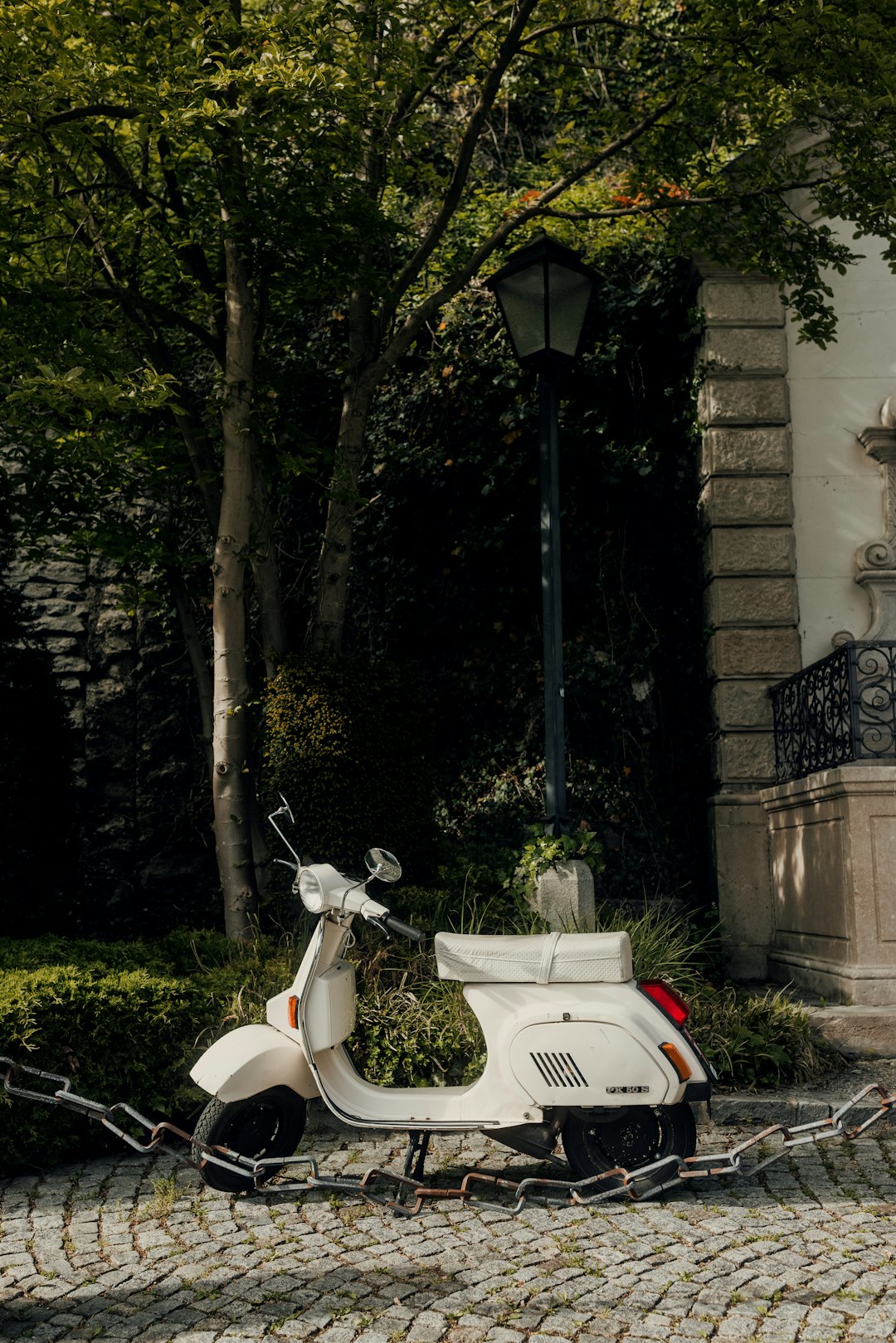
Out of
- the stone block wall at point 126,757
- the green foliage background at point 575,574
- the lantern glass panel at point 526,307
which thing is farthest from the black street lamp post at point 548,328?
the stone block wall at point 126,757

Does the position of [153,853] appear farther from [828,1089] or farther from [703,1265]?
[703,1265]

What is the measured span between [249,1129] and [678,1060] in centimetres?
155

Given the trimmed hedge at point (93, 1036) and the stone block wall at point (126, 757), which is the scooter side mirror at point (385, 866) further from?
the stone block wall at point (126, 757)

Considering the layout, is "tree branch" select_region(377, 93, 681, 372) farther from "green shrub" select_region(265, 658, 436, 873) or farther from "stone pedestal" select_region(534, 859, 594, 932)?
"stone pedestal" select_region(534, 859, 594, 932)

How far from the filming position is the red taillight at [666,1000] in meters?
4.14

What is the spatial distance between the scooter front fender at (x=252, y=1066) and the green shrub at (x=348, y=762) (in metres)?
2.73

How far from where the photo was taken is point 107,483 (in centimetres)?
783

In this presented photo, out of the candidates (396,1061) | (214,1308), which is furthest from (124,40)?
(214,1308)

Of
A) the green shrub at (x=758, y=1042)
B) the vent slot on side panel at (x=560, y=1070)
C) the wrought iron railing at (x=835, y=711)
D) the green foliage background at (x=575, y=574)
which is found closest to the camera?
the vent slot on side panel at (x=560, y=1070)

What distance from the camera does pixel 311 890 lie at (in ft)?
14.0

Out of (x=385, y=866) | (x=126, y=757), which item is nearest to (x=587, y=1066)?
(x=385, y=866)

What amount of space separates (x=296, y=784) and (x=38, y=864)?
253 cm

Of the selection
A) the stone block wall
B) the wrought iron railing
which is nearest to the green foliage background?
the wrought iron railing

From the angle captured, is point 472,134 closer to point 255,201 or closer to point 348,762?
point 255,201
